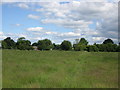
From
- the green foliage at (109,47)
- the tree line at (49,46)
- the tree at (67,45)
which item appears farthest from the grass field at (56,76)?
the green foliage at (109,47)

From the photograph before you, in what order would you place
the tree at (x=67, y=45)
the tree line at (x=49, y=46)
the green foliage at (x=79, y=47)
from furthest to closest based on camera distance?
1. the green foliage at (x=79, y=47)
2. the tree at (x=67, y=45)
3. the tree line at (x=49, y=46)

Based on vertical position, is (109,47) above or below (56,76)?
above

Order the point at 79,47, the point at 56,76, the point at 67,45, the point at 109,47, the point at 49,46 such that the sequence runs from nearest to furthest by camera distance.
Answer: the point at 56,76 < the point at 49,46 < the point at 67,45 < the point at 109,47 < the point at 79,47

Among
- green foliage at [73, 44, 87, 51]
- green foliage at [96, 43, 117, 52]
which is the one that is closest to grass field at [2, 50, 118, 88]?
green foliage at [96, 43, 117, 52]

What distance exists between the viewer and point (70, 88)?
7172 mm

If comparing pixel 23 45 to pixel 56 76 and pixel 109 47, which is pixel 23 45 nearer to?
pixel 109 47

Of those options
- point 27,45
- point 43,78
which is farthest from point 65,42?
point 43,78

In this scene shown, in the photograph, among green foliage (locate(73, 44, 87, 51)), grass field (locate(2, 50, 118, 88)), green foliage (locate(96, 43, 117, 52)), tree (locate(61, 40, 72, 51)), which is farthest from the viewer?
green foliage (locate(73, 44, 87, 51))

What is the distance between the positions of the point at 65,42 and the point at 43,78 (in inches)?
2316

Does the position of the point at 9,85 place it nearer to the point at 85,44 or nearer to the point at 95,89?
the point at 95,89

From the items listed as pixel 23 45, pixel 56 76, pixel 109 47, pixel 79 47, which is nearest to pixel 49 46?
pixel 23 45

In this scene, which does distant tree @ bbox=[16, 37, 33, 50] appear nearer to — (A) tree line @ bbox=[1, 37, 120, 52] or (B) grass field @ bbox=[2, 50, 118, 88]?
(A) tree line @ bbox=[1, 37, 120, 52]

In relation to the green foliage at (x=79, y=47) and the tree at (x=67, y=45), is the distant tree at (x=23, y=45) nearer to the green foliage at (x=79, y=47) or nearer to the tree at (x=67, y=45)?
the tree at (x=67, y=45)

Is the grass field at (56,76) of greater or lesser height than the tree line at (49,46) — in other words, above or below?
below
